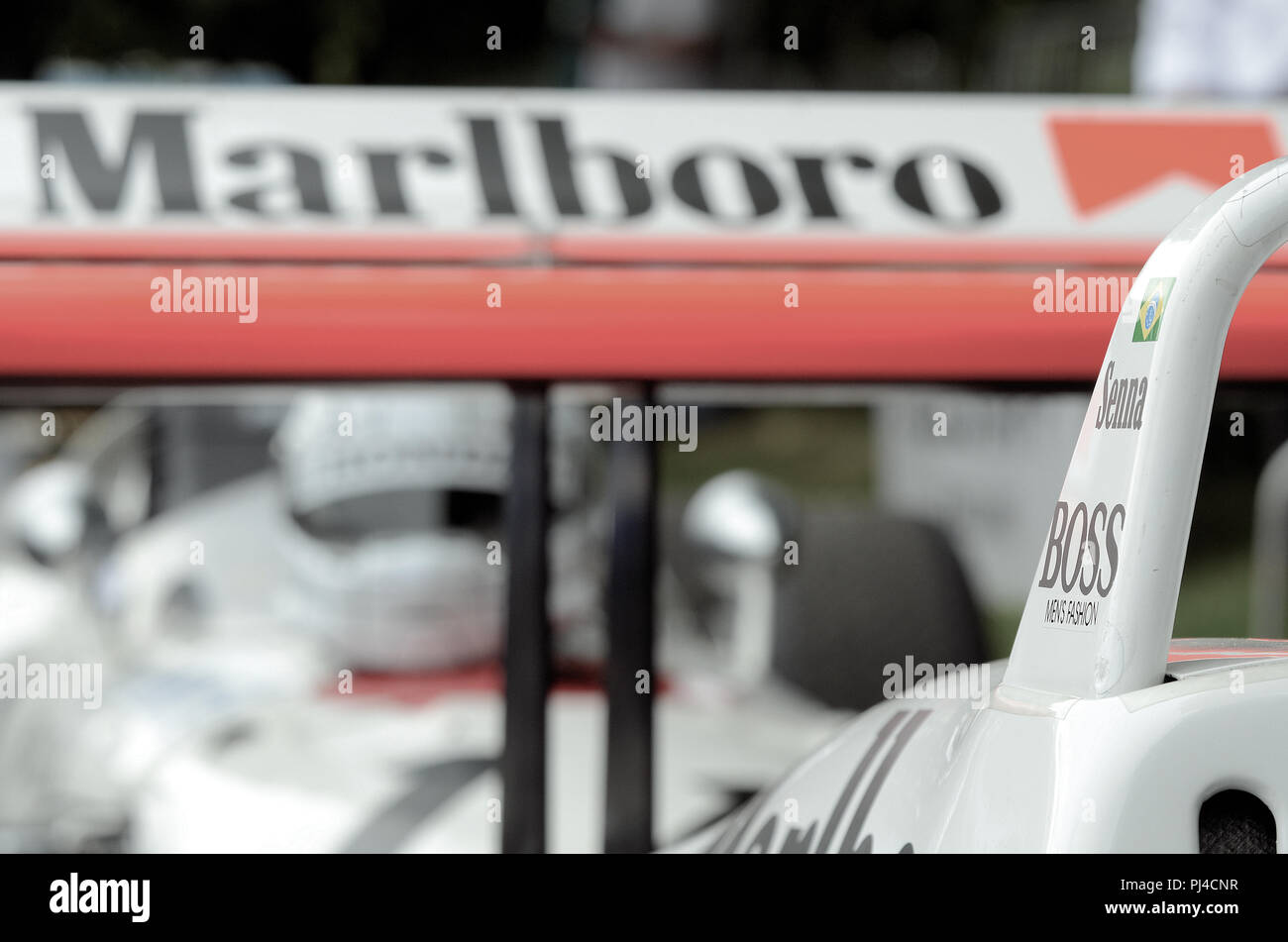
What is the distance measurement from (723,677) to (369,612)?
25.6 inches

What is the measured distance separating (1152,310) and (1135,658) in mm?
154

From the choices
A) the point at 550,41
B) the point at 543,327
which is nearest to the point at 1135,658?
the point at 543,327

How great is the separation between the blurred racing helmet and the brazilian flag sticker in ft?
5.88

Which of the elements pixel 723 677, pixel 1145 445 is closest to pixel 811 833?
pixel 1145 445

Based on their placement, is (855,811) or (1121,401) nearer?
(1121,401)

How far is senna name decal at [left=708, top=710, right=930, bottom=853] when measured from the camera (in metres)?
0.83

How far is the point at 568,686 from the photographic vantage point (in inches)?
99.3

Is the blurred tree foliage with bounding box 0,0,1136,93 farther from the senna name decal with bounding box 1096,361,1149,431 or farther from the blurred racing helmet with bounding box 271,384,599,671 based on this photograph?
the senna name decal with bounding box 1096,361,1149,431

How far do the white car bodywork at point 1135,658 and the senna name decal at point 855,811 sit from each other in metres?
0.08

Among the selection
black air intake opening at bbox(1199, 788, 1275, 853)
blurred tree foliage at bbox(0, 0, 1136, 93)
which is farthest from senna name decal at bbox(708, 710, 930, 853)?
blurred tree foliage at bbox(0, 0, 1136, 93)

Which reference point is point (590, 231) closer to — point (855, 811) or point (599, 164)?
point (599, 164)

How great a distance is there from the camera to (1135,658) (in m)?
0.63

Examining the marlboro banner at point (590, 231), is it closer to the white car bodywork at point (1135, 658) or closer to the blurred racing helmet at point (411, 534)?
the white car bodywork at point (1135, 658)
